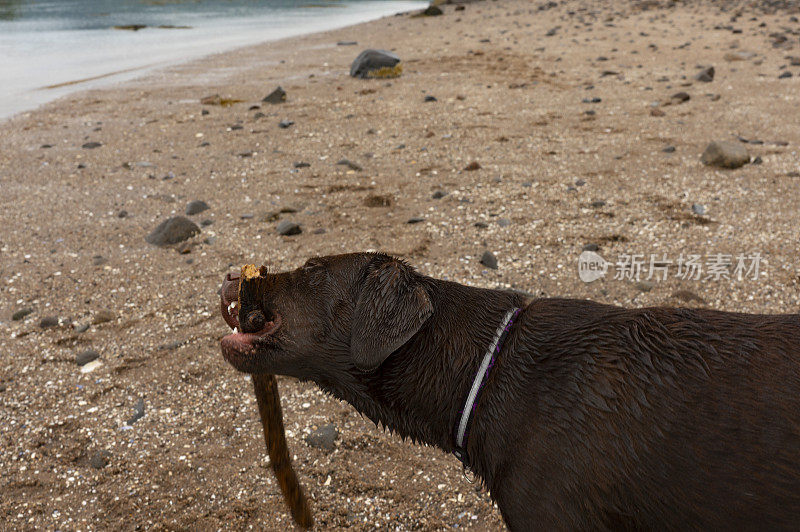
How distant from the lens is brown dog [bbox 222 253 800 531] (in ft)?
8.17

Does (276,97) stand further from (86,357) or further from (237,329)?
(237,329)

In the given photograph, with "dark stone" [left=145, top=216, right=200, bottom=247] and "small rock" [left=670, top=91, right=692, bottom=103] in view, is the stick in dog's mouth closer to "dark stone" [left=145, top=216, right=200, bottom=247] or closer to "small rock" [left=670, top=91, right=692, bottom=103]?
"dark stone" [left=145, top=216, right=200, bottom=247]

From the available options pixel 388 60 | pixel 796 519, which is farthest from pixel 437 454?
pixel 388 60

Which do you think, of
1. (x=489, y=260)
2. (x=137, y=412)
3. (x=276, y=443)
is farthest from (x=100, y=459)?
(x=489, y=260)

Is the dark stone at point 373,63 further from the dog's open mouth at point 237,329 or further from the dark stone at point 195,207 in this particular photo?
the dog's open mouth at point 237,329

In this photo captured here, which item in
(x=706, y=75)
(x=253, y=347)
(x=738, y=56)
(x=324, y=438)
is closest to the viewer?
(x=253, y=347)

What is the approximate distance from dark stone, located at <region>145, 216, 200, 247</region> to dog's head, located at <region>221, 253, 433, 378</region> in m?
4.35

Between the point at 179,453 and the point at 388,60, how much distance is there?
503 inches

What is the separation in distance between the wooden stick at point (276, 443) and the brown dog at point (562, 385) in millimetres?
361

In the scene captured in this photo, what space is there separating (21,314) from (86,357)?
4.00 ft

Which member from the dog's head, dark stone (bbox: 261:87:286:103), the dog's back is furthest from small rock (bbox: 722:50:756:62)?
the dog's head

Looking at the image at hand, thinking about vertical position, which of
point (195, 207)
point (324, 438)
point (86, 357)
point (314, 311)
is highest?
point (314, 311)

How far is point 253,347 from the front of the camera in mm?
3189

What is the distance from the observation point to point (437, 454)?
4.30 meters
